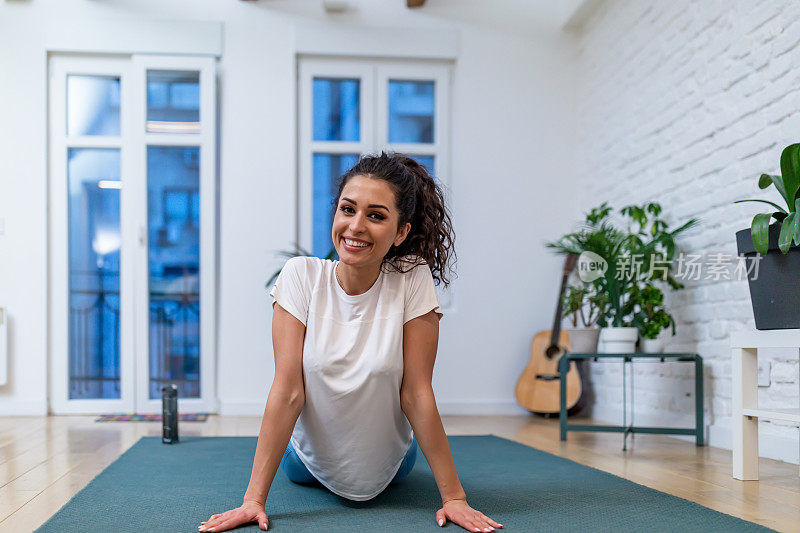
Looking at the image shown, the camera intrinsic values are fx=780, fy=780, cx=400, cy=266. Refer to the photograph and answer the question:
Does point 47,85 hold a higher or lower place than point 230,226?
higher

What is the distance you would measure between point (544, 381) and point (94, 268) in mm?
2871

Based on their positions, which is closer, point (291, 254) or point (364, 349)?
point (364, 349)

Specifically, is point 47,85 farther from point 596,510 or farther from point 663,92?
point 596,510

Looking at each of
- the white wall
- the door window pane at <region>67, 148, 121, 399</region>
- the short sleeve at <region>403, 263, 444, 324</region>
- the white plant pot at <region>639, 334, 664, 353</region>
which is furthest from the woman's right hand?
the door window pane at <region>67, 148, 121, 399</region>

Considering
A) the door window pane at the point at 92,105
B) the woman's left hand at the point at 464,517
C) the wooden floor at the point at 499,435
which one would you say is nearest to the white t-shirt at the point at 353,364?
the woman's left hand at the point at 464,517

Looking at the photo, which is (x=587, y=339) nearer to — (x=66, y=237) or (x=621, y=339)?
(x=621, y=339)

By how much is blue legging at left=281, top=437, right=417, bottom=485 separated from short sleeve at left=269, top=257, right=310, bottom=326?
48cm

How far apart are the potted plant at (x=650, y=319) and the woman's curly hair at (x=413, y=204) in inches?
72.8

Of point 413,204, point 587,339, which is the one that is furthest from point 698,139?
point 413,204

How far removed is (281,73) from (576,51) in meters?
1.95

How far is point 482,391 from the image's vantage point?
16.3 ft

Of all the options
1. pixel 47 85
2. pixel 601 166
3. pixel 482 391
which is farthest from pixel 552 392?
pixel 47 85

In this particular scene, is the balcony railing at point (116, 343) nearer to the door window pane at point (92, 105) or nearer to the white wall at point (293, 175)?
the white wall at point (293, 175)

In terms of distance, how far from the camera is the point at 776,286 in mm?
2438
